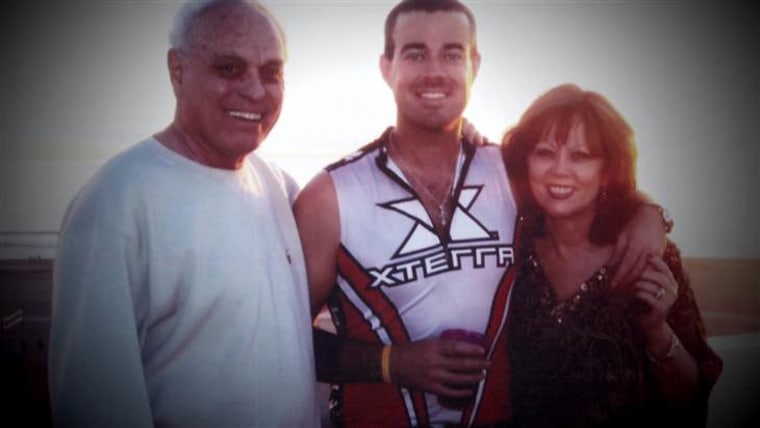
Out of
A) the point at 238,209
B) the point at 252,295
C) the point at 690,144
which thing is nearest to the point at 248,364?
the point at 252,295

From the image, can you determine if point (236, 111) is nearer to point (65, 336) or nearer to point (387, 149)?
point (387, 149)

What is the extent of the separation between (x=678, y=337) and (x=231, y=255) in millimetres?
1589

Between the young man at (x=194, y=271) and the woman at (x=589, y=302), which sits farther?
the woman at (x=589, y=302)

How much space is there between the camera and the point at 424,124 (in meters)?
2.23

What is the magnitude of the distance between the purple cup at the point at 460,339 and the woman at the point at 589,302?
13cm

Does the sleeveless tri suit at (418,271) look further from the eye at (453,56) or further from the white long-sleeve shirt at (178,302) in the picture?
the eye at (453,56)

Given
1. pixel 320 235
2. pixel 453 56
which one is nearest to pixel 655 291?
pixel 453 56

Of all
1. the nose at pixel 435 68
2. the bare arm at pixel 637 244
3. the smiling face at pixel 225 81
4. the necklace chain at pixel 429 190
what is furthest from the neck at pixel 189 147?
the bare arm at pixel 637 244

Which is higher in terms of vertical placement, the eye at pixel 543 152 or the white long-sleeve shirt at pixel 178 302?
the eye at pixel 543 152

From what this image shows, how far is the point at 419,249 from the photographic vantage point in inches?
86.1

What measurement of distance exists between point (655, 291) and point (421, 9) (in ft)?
4.18

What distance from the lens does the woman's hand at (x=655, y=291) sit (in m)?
2.14

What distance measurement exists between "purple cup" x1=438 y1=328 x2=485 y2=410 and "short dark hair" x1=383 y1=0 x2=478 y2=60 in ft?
3.31

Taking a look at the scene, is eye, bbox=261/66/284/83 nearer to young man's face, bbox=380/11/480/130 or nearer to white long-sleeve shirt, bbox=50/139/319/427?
white long-sleeve shirt, bbox=50/139/319/427
